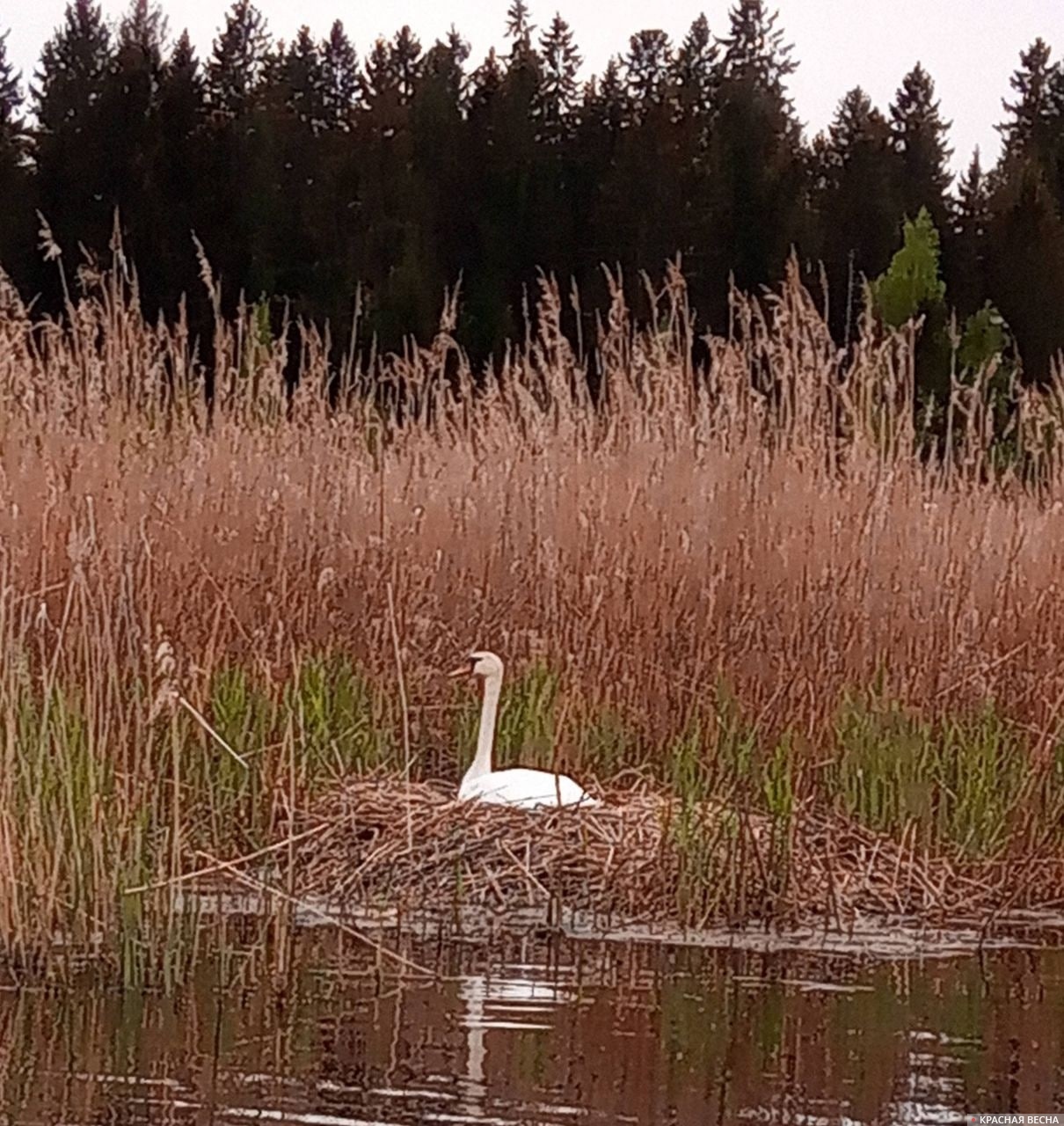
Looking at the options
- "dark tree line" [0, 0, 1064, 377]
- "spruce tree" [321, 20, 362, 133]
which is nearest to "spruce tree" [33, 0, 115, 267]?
"dark tree line" [0, 0, 1064, 377]

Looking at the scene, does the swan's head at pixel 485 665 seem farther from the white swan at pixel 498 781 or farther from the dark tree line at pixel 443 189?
the dark tree line at pixel 443 189

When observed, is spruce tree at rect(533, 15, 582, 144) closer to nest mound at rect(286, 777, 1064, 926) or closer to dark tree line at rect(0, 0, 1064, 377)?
dark tree line at rect(0, 0, 1064, 377)

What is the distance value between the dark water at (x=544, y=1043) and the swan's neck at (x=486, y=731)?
1.33 metres

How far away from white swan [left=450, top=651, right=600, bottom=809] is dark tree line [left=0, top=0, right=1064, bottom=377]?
23.5 meters

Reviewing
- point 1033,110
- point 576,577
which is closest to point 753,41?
point 1033,110

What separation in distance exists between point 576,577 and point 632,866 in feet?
6.01

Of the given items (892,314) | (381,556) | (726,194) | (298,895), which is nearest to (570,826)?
(298,895)

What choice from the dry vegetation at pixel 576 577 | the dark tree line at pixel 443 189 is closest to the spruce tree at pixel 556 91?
the dark tree line at pixel 443 189

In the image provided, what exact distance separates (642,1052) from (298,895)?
162cm

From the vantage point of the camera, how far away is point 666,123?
131ft

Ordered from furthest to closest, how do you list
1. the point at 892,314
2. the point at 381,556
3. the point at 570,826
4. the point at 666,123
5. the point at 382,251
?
the point at 666,123 < the point at 382,251 < the point at 892,314 < the point at 381,556 < the point at 570,826

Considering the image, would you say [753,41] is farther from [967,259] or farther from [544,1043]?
[544,1043]

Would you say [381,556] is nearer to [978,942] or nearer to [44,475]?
[44,475]

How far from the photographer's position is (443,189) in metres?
40.3
